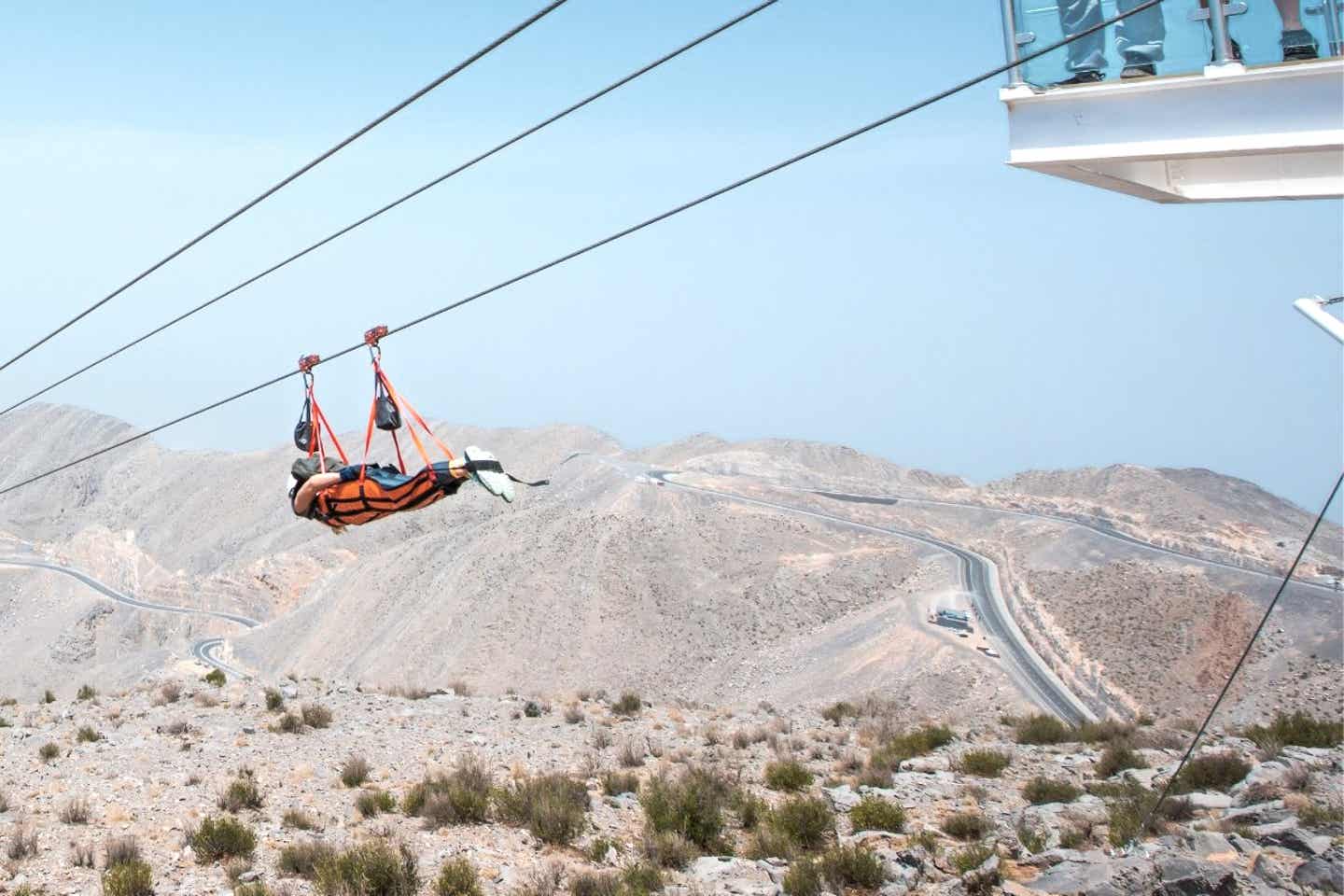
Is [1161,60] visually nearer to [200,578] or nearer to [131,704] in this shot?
[131,704]

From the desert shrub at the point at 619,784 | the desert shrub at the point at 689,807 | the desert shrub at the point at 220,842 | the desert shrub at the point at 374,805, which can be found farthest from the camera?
the desert shrub at the point at 619,784

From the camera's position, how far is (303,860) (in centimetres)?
1636

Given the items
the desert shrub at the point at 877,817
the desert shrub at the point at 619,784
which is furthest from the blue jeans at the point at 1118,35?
the desert shrub at the point at 619,784

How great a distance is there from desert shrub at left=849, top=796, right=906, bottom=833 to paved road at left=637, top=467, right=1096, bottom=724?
61.5 ft

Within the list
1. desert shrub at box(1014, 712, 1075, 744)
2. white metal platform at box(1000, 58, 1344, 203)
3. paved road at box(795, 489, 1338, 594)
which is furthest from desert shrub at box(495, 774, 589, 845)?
paved road at box(795, 489, 1338, 594)

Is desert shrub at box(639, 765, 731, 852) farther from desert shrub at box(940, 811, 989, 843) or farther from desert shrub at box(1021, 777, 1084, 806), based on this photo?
desert shrub at box(1021, 777, 1084, 806)

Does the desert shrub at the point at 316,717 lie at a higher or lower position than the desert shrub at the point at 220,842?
lower

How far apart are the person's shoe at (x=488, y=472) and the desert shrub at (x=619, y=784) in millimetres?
9810

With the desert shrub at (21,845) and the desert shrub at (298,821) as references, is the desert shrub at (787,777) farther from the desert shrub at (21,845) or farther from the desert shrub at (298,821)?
the desert shrub at (21,845)

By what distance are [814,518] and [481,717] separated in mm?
43301

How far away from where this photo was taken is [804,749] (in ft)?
80.0

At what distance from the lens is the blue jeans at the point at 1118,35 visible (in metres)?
11.1

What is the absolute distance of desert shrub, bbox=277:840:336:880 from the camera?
16.2 m

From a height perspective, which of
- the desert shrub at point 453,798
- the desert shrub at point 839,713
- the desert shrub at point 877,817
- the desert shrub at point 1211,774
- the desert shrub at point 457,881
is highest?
the desert shrub at point 457,881
